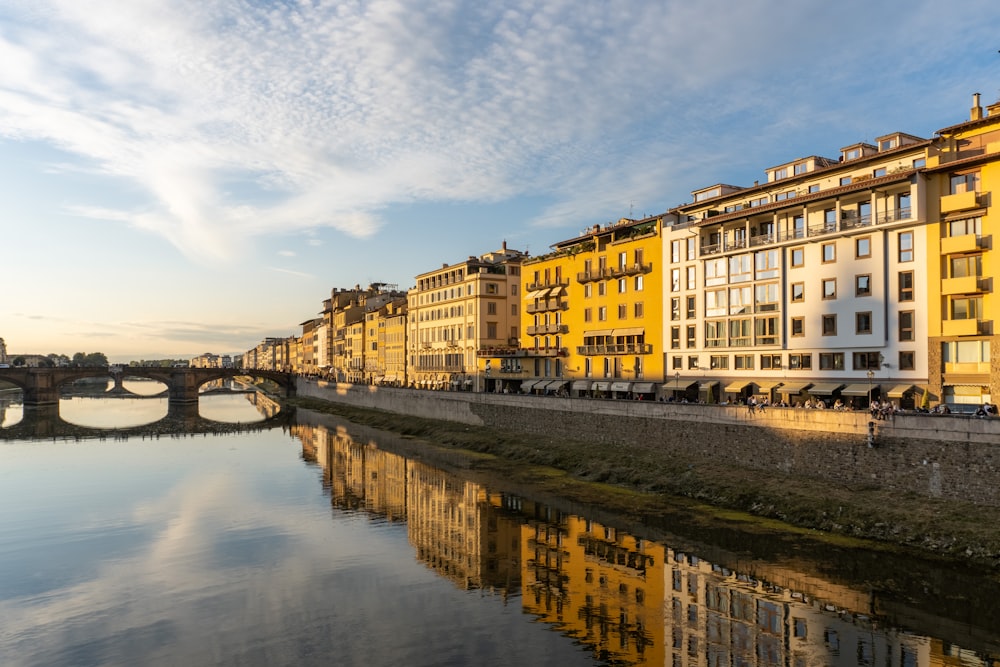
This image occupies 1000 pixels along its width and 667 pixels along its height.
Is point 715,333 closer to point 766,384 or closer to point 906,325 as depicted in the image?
point 766,384

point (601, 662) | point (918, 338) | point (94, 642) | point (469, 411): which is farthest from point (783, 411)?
point (469, 411)

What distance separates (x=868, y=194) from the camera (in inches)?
1684

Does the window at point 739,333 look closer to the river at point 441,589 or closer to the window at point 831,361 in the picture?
the window at point 831,361

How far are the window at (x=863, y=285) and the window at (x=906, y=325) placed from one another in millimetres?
2558

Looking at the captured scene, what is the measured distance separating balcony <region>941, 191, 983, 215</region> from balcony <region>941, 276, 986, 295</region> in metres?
3.99

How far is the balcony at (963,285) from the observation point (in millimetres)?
36688

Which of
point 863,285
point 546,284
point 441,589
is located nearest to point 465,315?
point 546,284

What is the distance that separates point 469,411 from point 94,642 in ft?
175

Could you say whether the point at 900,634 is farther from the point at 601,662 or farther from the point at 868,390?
the point at 868,390

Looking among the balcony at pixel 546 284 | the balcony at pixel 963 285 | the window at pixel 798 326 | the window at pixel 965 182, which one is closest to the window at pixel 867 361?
the window at pixel 798 326

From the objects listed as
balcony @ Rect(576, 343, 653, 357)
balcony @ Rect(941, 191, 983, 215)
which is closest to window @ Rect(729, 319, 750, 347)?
balcony @ Rect(576, 343, 653, 357)

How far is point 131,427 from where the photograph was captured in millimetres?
95500

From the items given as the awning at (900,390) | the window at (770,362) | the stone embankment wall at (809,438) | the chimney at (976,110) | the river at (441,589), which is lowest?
the river at (441,589)

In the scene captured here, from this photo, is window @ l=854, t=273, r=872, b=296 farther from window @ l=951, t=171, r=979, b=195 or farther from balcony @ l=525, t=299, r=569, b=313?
balcony @ l=525, t=299, r=569, b=313
